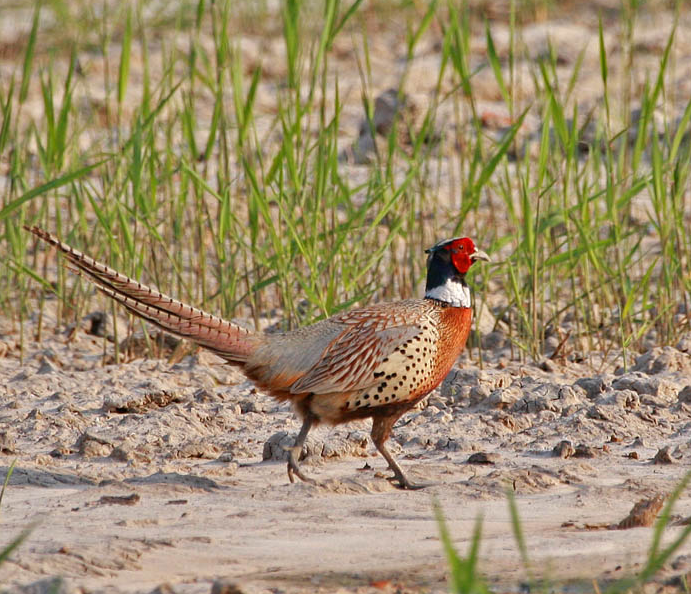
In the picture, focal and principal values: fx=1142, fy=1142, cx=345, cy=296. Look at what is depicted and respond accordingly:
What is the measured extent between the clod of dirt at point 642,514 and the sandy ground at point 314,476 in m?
0.07

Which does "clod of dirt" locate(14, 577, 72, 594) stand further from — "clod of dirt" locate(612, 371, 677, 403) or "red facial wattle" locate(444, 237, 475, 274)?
"clod of dirt" locate(612, 371, 677, 403)

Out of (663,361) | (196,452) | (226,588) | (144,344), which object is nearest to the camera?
(226,588)

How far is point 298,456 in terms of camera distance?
412 centimetres

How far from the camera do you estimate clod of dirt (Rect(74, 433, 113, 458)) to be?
441cm

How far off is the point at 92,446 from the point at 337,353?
1.04 m

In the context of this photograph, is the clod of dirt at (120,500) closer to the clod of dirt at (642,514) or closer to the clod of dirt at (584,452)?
the clod of dirt at (642,514)

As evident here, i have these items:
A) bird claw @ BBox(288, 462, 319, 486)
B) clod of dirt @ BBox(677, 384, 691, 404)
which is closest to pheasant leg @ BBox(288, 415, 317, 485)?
bird claw @ BBox(288, 462, 319, 486)

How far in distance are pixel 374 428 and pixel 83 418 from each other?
1356mm

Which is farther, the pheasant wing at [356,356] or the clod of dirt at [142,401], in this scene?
the clod of dirt at [142,401]

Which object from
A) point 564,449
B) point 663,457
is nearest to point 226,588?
point 564,449

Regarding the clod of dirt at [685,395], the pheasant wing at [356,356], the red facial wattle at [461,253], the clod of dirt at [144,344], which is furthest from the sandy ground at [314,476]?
the red facial wattle at [461,253]

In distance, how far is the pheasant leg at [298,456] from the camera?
4.01 metres

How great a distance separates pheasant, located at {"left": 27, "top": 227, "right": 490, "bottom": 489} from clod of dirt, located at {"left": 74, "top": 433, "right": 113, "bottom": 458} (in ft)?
1.96

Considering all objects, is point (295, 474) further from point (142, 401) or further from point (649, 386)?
point (649, 386)
